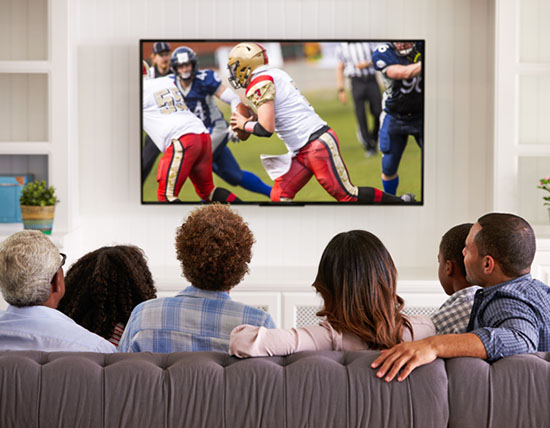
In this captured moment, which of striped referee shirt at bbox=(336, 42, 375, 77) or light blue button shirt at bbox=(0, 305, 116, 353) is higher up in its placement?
striped referee shirt at bbox=(336, 42, 375, 77)

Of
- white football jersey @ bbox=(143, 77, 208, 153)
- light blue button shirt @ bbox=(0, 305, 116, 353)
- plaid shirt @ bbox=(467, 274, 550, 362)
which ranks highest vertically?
white football jersey @ bbox=(143, 77, 208, 153)

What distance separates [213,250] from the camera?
197 centimetres

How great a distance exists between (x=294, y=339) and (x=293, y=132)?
2.67 m

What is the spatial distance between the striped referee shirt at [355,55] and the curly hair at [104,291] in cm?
228

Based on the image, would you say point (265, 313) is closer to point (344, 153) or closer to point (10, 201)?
point (344, 153)

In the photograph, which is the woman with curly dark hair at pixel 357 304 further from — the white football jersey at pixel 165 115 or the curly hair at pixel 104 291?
the white football jersey at pixel 165 115

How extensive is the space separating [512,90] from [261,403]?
295cm

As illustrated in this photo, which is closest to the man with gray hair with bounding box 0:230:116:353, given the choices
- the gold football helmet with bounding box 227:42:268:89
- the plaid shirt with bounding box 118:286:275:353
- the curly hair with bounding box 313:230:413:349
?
the plaid shirt with bounding box 118:286:275:353

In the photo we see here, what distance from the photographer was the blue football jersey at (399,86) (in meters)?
4.10

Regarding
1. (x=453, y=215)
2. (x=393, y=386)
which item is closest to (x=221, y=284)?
(x=393, y=386)

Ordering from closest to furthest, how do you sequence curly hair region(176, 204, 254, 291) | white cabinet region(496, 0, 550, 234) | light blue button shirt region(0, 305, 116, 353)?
light blue button shirt region(0, 305, 116, 353) < curly hair region(176, 204, 254, 291) < white cabinet region(496, 0, 550, 234)

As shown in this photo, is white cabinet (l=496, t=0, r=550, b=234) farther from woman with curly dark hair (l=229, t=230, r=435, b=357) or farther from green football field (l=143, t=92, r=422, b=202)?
woman with curly dark hair (l=229, t=230, r=435, b=357)

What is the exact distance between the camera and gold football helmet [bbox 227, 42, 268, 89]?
4.15 meters

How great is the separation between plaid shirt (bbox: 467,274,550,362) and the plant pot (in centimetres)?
263
